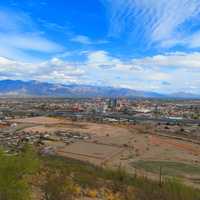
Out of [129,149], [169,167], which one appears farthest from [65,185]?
[129,149]

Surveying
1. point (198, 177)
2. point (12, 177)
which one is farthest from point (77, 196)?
point (198, 177)

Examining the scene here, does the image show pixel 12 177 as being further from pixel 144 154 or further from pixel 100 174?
pixel 144 154

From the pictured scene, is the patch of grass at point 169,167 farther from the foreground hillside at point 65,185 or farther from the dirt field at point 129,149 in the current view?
the foreground hillside at point 65,185

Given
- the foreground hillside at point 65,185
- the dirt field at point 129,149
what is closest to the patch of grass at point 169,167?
the dirt field at point 129,149

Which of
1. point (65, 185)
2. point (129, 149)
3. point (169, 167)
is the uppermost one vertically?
point (65, 185)

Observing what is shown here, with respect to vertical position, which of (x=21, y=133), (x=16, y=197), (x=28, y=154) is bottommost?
(x=21, y=133)

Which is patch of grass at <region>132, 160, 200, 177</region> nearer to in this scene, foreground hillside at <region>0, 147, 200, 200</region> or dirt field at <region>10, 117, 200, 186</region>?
dirt field at <region>10, 117, 200, 186</region>

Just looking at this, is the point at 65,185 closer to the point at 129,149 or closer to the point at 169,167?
the point at 169,167

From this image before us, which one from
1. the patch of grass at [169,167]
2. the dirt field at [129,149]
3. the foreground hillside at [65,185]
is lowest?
the dirt field at [129,149]
